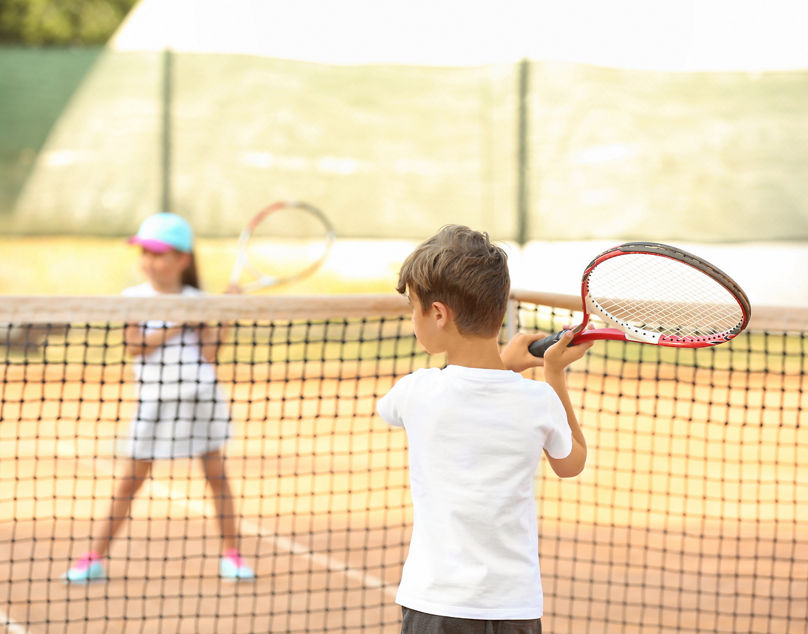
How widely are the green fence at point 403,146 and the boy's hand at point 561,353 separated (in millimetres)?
3144

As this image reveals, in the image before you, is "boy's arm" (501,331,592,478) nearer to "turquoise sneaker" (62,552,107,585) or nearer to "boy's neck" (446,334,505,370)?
"boy's neck" (446,334,505,370)

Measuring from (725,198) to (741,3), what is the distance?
2067 millimetres

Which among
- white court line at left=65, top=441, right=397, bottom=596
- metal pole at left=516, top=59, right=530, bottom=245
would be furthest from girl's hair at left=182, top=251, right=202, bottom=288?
metal pole at left=516, top=59, right=530, bottom=245

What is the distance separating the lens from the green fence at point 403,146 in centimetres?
569

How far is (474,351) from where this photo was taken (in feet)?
5.51

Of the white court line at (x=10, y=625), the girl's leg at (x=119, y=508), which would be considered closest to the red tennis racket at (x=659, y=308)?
the girl's leg at (x=119, y=508)

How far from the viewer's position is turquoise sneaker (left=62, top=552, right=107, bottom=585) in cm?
334

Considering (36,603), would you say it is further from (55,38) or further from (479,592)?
(55,38)

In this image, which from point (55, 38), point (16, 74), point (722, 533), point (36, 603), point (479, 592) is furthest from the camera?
point (55, 38)

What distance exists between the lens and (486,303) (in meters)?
1.64

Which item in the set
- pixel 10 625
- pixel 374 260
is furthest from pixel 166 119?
pixel 10 625

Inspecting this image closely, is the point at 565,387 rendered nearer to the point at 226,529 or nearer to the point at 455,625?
the point at 455,625

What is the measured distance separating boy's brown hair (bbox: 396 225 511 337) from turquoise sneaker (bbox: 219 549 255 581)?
197 centimetres

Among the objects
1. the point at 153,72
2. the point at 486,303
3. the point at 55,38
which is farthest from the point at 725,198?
the point at 55,38
